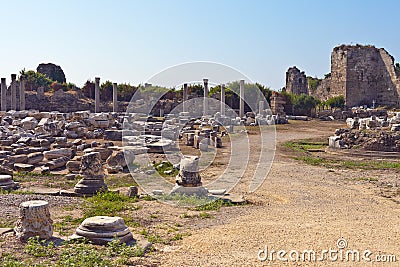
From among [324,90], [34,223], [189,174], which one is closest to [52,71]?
[324,90]

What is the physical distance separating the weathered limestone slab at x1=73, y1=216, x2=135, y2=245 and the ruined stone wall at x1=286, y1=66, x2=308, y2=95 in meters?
54.0

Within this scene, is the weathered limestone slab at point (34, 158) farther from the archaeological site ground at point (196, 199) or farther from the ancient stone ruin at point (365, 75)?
the ancient stone ruin at point (365, 75)

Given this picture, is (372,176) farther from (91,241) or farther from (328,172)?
(91,241)

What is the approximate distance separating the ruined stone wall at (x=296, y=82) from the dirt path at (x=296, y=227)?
47.4 meters

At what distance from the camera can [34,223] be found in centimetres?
733

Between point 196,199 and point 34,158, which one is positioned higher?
point 34,158

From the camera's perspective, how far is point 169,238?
7703mm

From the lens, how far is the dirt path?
22.3 ft

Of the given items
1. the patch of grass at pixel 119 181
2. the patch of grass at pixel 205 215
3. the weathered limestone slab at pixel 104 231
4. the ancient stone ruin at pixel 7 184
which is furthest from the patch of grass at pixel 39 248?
the patch of grass at pixel 119 181

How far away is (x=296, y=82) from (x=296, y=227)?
174ft

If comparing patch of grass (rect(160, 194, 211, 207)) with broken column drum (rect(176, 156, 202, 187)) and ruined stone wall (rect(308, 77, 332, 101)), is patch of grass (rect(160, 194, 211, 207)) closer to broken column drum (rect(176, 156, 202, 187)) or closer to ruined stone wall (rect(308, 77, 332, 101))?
broken column drum (rect(176, 156, 202, 187))

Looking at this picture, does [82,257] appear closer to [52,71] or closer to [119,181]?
[119,181]

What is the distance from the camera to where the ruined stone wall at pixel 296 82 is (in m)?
59.5

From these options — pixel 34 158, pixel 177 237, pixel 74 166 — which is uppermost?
pixel 34 158
